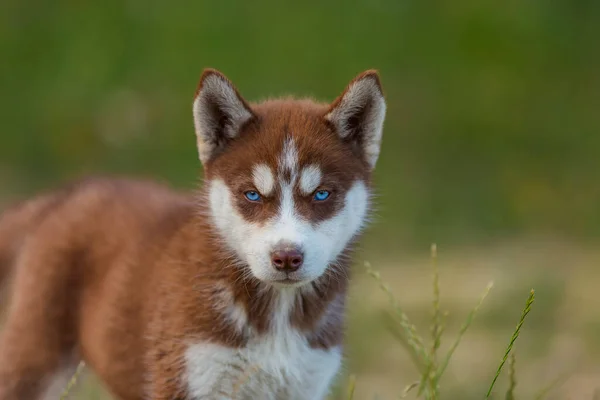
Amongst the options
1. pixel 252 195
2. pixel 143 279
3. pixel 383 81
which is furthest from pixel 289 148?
pixel 383 81

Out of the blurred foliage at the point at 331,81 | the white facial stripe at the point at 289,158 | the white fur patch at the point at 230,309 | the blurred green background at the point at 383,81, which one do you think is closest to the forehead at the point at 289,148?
the white facial stripe at the point at 289,158

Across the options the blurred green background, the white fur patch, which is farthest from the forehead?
the blurred green background

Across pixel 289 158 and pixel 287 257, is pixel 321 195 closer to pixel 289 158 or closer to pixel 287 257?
pixel 289 158

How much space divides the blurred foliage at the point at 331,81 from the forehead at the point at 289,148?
709cm

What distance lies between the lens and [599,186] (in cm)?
1252

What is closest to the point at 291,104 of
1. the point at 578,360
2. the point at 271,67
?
the point at 578,360

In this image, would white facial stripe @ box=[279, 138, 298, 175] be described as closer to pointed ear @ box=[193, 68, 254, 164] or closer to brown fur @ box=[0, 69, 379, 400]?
brown fur @ box=[0, 69, 379, 400]

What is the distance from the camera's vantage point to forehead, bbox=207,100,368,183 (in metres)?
5.02

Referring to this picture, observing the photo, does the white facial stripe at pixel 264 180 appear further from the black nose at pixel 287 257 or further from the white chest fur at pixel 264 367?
the white chest fur at pixel 264 367

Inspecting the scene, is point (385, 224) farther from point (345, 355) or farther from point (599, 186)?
point (345, 355)

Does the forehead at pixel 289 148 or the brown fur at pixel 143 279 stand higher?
the forehead at pixel 289 148

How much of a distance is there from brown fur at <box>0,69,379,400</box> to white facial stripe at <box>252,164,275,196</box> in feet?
0.19

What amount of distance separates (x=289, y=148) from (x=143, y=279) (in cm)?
111

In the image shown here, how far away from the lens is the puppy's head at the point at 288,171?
4840 millimetres
